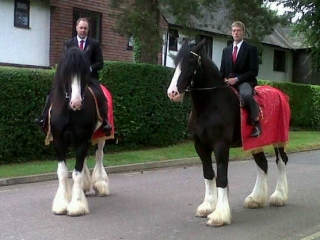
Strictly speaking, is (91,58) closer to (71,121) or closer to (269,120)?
(71,121)

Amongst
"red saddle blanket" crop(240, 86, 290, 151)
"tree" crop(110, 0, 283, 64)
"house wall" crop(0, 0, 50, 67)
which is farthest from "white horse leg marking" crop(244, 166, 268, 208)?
"house wall" crop(0, 0, 50, 67)

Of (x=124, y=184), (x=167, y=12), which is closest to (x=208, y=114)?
(x=124, y=184)

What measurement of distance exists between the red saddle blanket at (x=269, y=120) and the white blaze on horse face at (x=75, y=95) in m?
2.35

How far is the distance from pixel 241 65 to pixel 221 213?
237 centimetres

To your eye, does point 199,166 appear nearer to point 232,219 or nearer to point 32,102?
point 32,102

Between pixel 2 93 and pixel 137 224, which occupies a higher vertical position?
pixel 2 93

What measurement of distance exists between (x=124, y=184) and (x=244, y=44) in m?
4.10

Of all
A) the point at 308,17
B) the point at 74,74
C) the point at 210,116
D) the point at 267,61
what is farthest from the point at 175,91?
the point at 267,61

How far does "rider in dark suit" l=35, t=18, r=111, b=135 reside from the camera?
8.27 meters

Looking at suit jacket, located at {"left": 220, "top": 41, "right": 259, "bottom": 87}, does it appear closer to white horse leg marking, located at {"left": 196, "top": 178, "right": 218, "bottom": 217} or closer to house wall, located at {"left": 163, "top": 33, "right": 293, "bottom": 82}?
white horse leg marking, located at {"left": 196, "top": 178, "right": 218, "bottom": 217}

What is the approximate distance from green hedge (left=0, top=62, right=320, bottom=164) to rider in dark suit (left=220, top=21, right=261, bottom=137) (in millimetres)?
6501

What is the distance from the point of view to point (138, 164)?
13.2 metres

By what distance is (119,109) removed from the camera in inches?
605

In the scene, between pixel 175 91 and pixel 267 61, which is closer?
pixel 175 91
